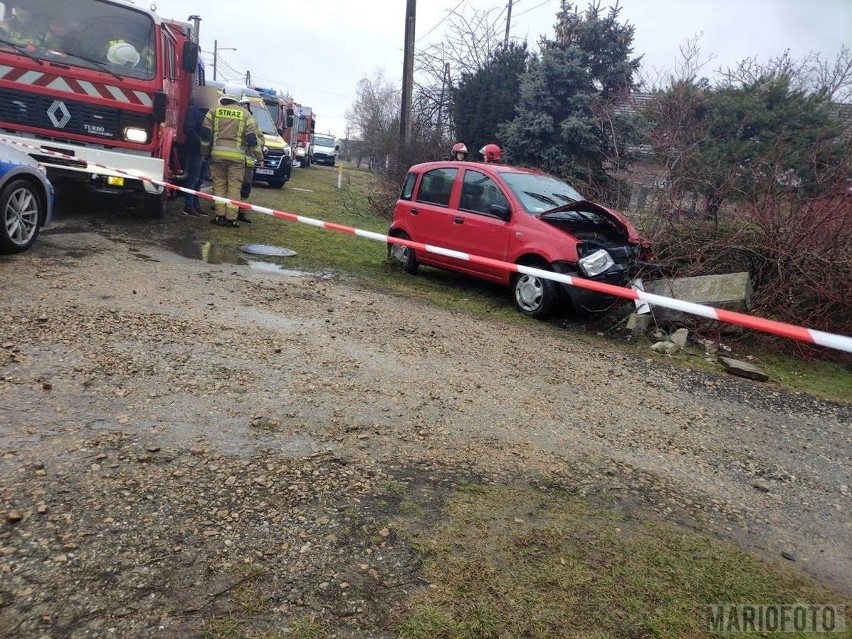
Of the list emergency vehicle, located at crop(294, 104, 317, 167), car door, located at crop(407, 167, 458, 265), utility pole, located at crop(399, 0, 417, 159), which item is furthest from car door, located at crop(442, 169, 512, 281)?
emergency vehicle, located at crop(294, 104, 317, 167)

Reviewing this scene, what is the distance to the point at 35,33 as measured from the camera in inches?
319

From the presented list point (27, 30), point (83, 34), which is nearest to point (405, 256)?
point (83, 34)

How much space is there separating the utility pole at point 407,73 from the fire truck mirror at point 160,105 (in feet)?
35.8

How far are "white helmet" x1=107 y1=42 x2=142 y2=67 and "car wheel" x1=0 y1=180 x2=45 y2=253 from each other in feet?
8.81

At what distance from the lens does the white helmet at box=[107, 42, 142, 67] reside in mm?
8523

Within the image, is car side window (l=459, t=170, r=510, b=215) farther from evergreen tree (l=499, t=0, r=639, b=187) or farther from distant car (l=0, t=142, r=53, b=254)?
evergreen tree (l=499, t=0, r=639, b=187)

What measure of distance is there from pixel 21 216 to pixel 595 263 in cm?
624

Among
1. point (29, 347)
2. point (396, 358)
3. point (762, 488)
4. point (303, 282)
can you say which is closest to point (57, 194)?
point (303, 282)

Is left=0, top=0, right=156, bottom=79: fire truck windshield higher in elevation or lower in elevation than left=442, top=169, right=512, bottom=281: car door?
higher

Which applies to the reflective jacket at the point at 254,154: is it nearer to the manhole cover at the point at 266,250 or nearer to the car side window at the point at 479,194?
the manhole cover at the point at 266,250

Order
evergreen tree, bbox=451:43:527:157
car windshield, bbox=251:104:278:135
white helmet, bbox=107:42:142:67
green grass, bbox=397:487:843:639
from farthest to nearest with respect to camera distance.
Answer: car windshield, bbox=251:104:278:135
evergreen tree, bbox=451:43:527:157
white helmet, bbox=107:42:142:67
green grass, bbox=397:487:843:639

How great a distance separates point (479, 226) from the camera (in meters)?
8.14

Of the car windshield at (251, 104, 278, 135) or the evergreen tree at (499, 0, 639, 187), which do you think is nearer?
the evergreen tree at (499, 0, 639, 187)

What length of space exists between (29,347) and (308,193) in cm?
1667
